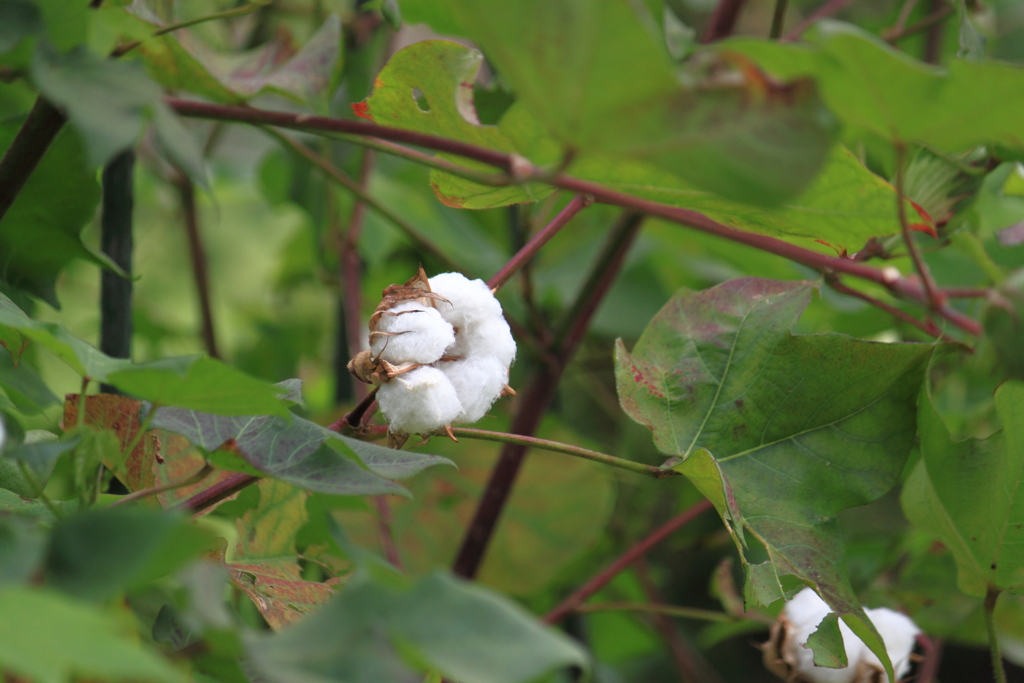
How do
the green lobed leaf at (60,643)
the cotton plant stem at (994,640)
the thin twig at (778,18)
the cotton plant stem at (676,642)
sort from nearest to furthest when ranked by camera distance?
the green lobed leaf at (60,643), the cotton plant stem at (994,640), the thin twig at (778,18), the cotton plant stem at (676,642)

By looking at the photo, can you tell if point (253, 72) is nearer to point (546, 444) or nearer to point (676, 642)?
point (546, 444)

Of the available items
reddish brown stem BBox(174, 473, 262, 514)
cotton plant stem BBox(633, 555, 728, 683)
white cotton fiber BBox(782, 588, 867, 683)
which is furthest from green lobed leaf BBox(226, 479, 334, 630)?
cotton plant stem BBox(633, 555, 728, 683)

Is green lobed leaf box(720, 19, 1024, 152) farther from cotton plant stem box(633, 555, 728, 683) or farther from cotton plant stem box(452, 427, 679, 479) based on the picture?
cotton plant stem box(633, 555, 728, 683)

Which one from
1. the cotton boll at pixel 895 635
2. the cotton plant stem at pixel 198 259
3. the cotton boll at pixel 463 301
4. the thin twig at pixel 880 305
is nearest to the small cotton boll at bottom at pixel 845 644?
the cotton boll at pixel 895 635

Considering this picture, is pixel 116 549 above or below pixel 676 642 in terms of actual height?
above

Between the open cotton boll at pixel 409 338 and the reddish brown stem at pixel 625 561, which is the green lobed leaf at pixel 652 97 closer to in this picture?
the open cotton boll at pixel 409 338

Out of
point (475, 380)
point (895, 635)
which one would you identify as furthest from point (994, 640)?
point (475, 380)

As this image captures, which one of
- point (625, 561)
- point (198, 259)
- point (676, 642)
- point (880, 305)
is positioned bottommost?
point (676, 642)

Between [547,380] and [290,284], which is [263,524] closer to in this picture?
[547,380]
